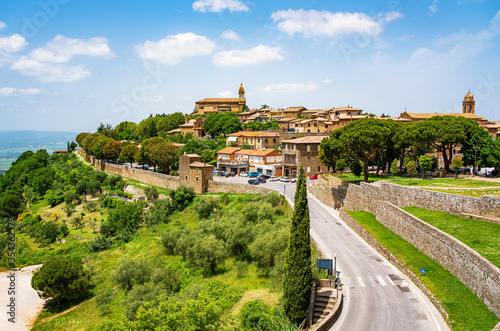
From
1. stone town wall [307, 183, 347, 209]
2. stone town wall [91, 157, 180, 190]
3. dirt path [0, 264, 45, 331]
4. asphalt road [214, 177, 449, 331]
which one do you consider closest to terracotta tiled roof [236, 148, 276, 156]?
stone town wall [91, 157, 180, 190]

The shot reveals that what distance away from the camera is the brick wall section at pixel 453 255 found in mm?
14426

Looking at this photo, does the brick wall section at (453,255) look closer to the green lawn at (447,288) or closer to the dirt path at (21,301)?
the green lawn at (447,288)

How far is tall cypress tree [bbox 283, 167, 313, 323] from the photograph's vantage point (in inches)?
651

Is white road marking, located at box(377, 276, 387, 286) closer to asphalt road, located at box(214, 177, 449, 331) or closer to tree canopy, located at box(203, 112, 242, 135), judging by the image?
asphalt road, located at box(214, 177, 449, 331)

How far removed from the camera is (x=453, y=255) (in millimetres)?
17766

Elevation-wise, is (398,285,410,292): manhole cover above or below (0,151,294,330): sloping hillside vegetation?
above

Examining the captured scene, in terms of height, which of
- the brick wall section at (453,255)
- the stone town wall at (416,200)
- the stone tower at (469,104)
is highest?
the stone tower at (469,104)

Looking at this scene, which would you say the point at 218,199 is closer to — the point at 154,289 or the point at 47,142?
the point at 154,289

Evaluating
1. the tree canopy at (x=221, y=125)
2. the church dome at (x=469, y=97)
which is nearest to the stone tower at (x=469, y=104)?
the church dome at (x=469, y=97)

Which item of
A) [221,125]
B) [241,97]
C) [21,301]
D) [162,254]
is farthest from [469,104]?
[21,301]

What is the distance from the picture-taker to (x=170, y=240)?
34.5m

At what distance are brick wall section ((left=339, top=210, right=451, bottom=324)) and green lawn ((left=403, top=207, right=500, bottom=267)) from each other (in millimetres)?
2982

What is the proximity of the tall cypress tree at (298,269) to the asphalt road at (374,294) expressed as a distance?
1880mm

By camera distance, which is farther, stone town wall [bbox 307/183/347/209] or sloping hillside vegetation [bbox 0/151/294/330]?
stone town wall [bbox 307/183/347/209]
